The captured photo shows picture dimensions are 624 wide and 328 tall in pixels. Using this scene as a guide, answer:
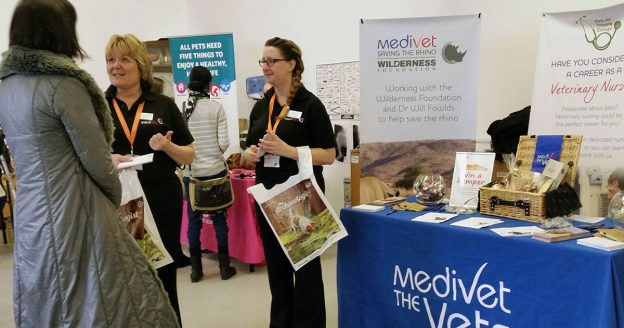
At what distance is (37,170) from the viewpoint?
1.28 m

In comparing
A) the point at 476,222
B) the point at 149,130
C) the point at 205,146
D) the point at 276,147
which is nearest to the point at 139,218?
the point at 149,130

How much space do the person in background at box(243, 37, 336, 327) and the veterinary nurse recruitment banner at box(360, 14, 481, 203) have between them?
950 mm

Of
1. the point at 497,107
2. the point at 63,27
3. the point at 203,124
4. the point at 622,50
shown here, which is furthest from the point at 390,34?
the point at 63,27

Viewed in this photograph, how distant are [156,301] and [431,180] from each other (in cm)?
123

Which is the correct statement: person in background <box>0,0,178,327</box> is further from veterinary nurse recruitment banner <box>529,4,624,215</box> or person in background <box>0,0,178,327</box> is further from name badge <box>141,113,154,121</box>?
veterinary nurse recruitment banner <box>529,4,624,215</box>

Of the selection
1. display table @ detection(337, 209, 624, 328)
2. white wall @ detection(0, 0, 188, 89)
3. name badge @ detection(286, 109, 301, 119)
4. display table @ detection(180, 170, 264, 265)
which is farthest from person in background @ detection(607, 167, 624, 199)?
white wall @ detection(0, 0, 188, 89)

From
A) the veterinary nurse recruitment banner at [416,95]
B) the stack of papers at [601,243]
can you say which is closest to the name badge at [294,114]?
the veterinary nurse recruitment banner at [416,95]

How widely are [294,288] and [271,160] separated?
1.95 ft

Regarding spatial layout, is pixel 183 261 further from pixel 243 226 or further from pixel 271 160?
pixel 271 160

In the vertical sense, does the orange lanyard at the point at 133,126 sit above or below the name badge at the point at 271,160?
above

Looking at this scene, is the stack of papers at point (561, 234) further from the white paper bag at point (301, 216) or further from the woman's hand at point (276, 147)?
the woman's hand at point (276, 147)

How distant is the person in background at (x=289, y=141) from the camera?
6.81 feet

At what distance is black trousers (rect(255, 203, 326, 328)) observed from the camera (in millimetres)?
2131

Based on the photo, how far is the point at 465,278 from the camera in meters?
1.69
